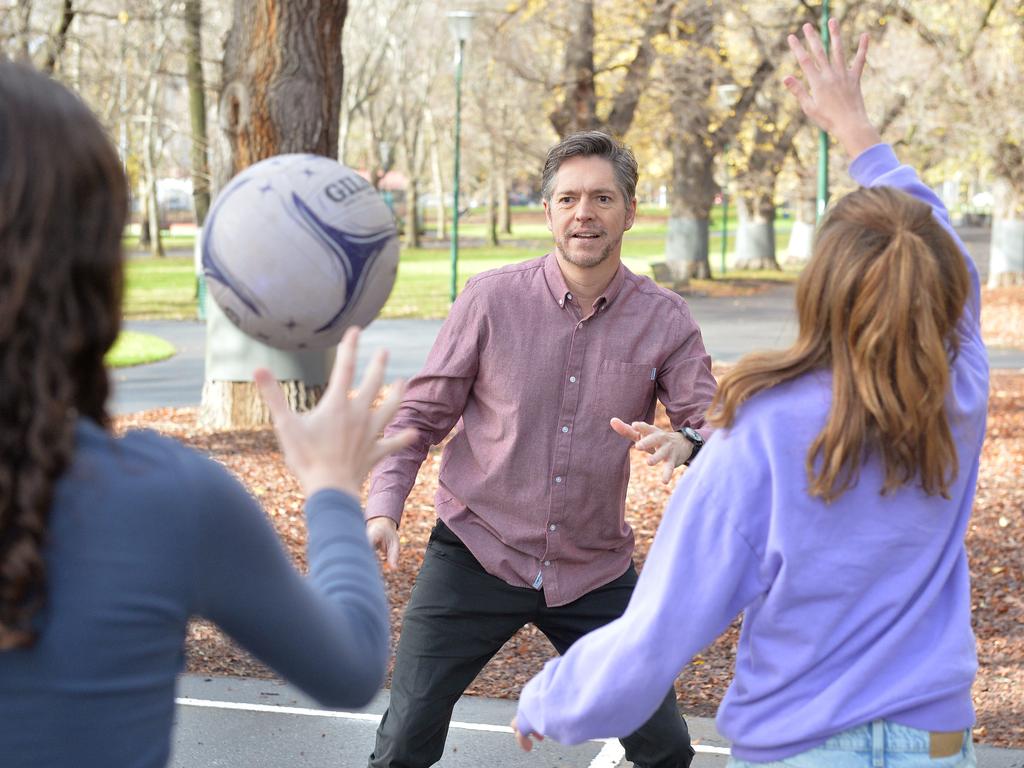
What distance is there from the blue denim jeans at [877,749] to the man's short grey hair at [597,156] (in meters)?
2.30

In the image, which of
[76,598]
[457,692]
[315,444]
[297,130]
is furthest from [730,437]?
[297,130]

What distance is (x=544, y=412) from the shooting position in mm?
4168

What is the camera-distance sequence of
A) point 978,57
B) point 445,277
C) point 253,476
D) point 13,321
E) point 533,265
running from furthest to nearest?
1. point 445,277
2. point 978,57
3. point 253,476
4. point 533,265
5. point 13,321

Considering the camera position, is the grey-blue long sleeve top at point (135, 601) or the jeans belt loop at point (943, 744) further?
the jeans belt loop at point (943, 744)

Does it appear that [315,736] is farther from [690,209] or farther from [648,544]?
[690,209]

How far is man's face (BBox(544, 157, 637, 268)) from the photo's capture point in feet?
14.0

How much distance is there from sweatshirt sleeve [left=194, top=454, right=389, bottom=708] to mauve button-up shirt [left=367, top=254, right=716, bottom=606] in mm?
2066

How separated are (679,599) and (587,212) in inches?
81.4

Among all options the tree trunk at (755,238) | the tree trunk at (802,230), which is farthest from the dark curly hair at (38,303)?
the tree trunk at (755,238)

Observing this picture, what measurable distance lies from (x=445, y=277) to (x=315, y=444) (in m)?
36.0

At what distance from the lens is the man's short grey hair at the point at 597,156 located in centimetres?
437

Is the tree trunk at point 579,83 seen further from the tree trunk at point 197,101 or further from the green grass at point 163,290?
the green grass at point 163,290

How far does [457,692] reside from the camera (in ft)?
13.4

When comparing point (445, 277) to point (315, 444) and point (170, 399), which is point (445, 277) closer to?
point (170, 399)
